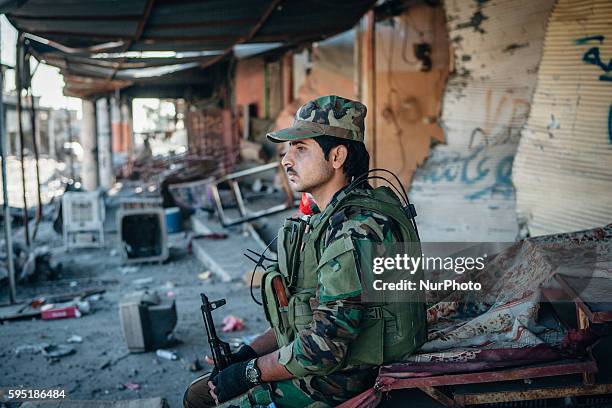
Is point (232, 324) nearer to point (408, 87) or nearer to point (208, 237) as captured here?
point (408, 87)

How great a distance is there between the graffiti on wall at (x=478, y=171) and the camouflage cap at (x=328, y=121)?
3.54 m

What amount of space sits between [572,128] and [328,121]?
2.24 metres

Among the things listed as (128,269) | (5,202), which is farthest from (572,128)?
(128,269)

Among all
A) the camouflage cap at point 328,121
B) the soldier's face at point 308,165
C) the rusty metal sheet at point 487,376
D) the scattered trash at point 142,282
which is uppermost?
the camouflage cap at point 328,121

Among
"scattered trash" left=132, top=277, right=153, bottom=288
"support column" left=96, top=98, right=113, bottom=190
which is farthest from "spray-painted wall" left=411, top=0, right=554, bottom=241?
"support column" left=96, top=98, right=113, bottom=190

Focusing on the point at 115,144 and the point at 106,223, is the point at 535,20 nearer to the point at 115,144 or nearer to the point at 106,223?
the point at 106,223

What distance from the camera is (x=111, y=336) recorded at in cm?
620

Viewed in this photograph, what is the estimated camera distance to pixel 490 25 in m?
5.57

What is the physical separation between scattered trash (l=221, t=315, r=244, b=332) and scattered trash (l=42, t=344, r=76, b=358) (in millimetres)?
1370

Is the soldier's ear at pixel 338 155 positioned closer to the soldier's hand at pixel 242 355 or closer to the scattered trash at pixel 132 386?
the soldier's hand at pixel 242 355

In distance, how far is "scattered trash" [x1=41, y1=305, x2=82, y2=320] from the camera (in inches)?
267

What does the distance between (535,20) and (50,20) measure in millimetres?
5140

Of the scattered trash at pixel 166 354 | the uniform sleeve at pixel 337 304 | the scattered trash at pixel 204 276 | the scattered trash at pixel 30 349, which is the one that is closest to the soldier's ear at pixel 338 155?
the uniform sleeve at pixel 337 304

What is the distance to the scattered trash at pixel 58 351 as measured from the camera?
5637mm
